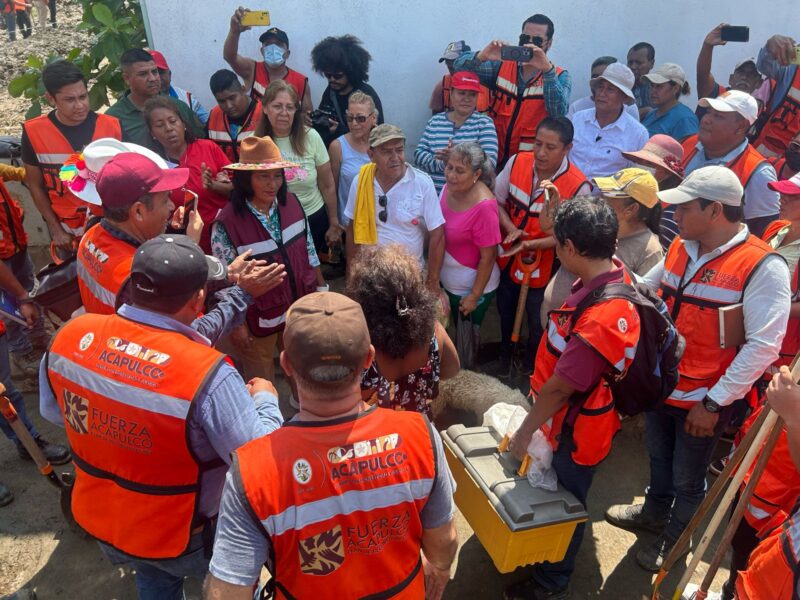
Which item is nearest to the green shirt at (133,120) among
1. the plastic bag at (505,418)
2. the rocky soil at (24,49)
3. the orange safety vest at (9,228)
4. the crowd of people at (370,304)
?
the crowd of people at (370,304)

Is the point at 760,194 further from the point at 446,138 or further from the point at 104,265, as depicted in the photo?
the point at 104,265

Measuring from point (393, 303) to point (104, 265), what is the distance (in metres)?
1.32

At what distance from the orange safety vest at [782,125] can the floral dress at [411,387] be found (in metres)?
A: 4.73

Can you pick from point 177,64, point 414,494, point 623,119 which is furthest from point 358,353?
point 177,64

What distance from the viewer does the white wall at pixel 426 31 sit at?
18.9 ft

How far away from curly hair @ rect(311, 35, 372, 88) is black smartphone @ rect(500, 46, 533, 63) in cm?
136

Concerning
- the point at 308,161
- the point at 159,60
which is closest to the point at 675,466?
the point at 308,161

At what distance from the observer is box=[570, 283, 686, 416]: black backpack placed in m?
2.27

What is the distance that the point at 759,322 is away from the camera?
2.49 meters

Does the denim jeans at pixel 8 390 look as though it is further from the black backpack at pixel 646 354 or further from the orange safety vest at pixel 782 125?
the orange safety vest at pixel 782 125

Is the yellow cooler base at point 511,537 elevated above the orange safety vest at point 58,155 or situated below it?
below

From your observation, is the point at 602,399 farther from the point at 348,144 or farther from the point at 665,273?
the point at 348,144

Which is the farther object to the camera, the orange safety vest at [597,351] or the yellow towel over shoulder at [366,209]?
the yellow towel over shoulder at [366,209]

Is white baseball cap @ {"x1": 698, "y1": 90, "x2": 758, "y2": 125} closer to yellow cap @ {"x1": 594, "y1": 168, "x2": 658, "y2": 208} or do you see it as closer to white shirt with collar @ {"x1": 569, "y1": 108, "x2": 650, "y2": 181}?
white shirt with collar @ {"x1": 569, "y1": 108, "x2": 650, "y2": 181}
